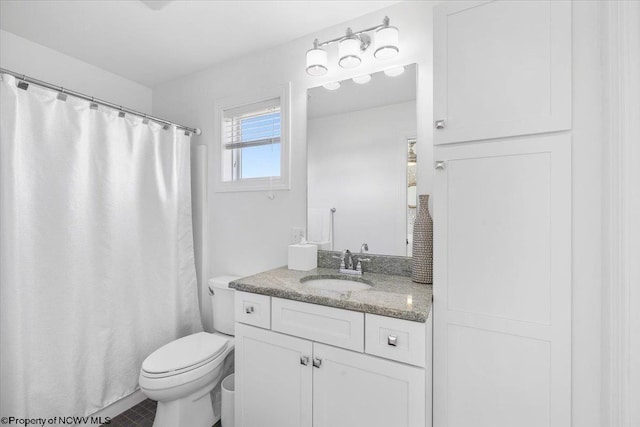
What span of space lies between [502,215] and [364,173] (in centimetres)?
77

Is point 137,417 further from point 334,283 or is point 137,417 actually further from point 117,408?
point 334,283

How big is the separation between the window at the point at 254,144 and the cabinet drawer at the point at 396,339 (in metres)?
1.12

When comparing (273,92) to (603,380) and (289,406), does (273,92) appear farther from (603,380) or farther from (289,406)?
(603,380)

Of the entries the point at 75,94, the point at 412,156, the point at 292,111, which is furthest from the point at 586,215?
the point at 75,94

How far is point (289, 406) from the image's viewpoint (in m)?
1.27

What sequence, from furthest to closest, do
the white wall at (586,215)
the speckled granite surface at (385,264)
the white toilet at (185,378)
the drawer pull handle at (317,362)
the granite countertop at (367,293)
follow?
1. the speckled granite surface at (385,264)
2. the white toilet at (185,378)
3. the drawer pull handle at (317,362)
4. the granite countertop at (367,293)
5. the white wall at (586,215)

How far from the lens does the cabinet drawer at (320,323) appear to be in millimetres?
1132

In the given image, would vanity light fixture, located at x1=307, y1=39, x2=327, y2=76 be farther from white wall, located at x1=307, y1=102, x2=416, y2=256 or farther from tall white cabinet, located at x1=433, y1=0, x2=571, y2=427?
tall white cabinet, located at x1=433, y1=0, x2=571, y2=427

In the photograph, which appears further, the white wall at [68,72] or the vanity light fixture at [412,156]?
the white wall at [68,72]

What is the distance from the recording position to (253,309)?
1373 millimetres

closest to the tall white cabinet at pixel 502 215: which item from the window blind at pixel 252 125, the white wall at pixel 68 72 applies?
the window blind at pixel 252 125

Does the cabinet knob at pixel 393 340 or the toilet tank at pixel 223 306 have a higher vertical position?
the cabinet knob at pixel 393 340

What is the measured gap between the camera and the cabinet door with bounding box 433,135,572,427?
99cm

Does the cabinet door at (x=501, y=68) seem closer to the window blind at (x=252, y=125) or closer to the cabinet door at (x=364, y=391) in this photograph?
the cabinet door at (x=364, y=391)
